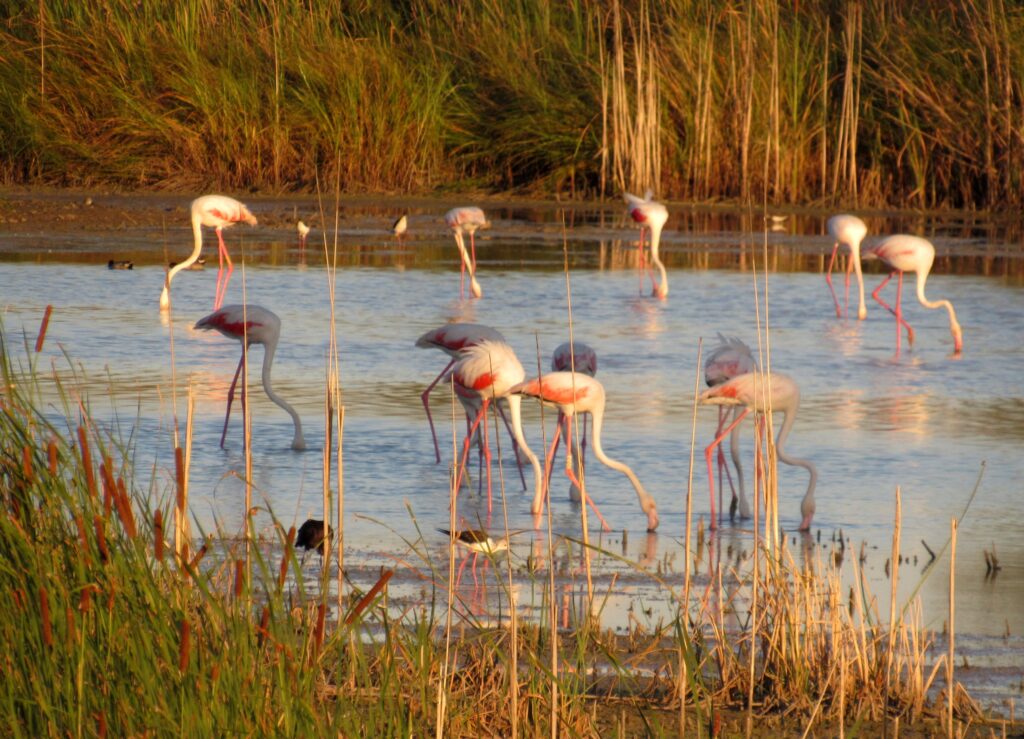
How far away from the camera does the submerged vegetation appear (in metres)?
18.6

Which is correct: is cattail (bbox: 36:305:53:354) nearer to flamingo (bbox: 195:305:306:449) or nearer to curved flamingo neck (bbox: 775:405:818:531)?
curved flamingo neck (bbox: 775:405:818:531)

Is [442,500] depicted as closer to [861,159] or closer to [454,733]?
[454,733]

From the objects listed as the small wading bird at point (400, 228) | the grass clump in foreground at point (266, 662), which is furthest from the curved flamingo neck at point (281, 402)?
the small wading bird at point (400, 228)

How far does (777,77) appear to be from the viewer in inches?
709

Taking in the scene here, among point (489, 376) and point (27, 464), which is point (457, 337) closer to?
point (489, 376)

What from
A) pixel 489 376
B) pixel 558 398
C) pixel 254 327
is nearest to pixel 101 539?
pixel 558 398

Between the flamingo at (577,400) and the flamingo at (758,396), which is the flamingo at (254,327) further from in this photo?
the flamingo at (758,396)

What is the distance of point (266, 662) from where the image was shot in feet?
11.6

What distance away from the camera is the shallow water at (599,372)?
20.0ft

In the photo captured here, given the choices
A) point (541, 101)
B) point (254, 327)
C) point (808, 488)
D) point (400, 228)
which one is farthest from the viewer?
point (541, 101)

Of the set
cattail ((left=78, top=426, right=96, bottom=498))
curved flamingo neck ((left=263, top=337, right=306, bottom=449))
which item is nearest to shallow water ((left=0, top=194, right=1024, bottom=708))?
curved flamingo neck ((left=263, top=337, right=306, bottom=449))

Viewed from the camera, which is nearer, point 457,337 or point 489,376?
point 489,376

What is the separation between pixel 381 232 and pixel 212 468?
10.7 m

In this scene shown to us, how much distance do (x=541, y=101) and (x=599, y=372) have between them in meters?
10.7
